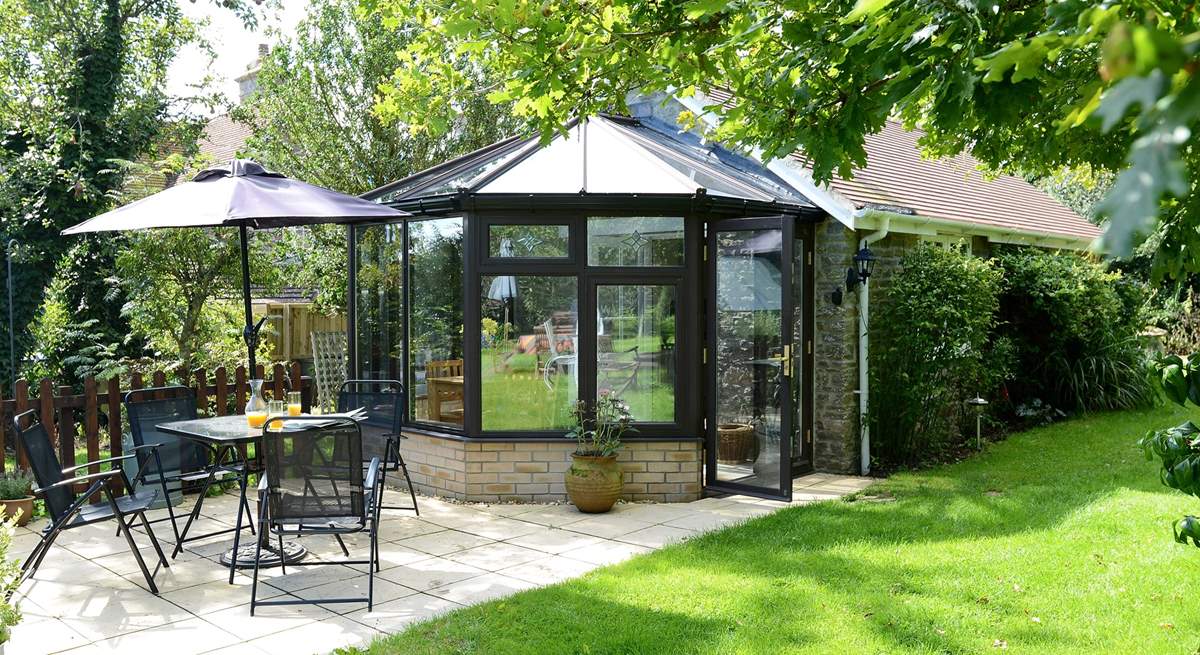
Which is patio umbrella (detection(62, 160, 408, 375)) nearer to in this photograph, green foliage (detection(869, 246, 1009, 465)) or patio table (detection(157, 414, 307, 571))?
patio table (detection(157, 414, 307, 571))

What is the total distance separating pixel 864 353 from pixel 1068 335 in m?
4.11

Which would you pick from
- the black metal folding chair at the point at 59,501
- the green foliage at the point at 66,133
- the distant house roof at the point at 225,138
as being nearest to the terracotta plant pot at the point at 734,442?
the black metal folding chair at the point at 59,501

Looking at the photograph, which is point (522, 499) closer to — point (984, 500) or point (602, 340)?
point (602, 340)

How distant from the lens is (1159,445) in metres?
3.01

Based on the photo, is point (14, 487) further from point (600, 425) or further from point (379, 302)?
point (600, 425)

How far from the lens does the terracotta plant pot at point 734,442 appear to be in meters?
7.85

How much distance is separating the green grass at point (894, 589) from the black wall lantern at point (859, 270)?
218cm

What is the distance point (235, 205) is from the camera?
556cm

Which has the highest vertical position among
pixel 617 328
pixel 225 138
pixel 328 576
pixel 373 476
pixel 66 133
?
pixel 225 138

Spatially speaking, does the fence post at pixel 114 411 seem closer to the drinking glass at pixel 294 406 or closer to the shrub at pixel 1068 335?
the drinking glass at pixel 294 406

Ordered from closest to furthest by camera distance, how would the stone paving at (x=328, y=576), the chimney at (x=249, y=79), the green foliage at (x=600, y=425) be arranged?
the stone paving at (x=328, y=576)
the green foliage at (x=600, y=425)
the chimney at (x=249, y=79)

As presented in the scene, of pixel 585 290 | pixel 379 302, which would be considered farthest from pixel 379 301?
pixel 585 290

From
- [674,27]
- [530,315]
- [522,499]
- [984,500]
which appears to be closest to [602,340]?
[530,315]

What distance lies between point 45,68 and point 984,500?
11485 mm
